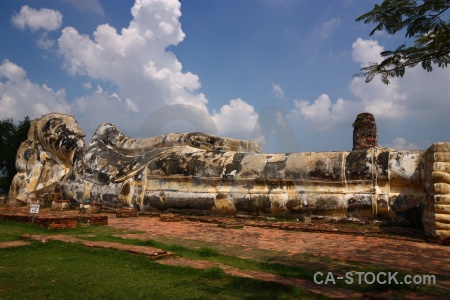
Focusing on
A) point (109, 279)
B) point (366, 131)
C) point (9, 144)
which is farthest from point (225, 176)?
point (9, 144)

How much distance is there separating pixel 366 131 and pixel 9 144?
59.6 ft

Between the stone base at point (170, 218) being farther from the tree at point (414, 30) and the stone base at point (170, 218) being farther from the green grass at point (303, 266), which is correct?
the tree at point (414, 30)

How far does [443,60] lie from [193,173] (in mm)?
6415

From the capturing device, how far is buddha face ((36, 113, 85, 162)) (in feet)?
39.0

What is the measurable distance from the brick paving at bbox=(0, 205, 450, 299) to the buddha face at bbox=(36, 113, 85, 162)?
528cm

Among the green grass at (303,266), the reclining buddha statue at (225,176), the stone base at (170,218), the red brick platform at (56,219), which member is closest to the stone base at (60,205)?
the reclining buddha statue at (225,176)

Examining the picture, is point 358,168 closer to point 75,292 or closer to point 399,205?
point 399,205

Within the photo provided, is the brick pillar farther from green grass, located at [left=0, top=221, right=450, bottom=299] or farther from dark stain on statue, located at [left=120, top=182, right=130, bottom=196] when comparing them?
green grass, located at [left=0, top=221, right=450, bottom=299]

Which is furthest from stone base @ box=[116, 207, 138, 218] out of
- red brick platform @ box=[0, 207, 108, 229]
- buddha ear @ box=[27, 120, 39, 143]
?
buddha ear @ box=[27, 120, 39, 143]

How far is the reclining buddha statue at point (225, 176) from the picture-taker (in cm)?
686

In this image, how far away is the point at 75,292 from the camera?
311cm

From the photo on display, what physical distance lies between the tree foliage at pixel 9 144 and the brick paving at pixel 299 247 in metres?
15.1

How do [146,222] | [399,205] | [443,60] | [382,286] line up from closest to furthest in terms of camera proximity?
[382,286], [443,60], [399,205], [146,222]

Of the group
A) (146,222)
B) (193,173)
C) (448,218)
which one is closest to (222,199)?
(193,173)
